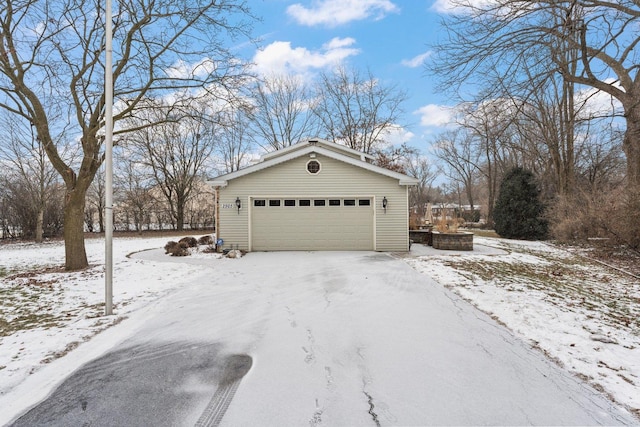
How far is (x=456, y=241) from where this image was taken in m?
11.4

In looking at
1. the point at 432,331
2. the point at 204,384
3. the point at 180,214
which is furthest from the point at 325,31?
the point at 180,214

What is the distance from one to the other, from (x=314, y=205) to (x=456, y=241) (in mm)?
5433

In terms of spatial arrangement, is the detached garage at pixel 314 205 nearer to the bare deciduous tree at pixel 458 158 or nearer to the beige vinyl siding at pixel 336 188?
the beige vinyl siding at pixel 336 188

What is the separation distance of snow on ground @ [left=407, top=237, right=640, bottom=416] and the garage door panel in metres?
2.67

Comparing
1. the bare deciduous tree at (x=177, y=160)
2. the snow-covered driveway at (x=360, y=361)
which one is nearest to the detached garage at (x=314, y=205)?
the snow-covered driveway at (x=360, y=361)

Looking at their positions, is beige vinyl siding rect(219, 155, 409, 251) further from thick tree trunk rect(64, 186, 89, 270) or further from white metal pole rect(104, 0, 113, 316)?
white metal pole rect(104, 0, 113, 316)

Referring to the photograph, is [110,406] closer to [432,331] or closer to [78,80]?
[432,331]

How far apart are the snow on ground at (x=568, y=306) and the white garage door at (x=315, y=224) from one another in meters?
2.70

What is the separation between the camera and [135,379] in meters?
2.74

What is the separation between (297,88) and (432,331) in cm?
2546

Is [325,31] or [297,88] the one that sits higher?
[297,88]

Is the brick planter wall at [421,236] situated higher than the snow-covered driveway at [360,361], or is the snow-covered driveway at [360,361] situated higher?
the brick planter wall at [421,236]

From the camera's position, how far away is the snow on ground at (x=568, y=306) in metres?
2.92

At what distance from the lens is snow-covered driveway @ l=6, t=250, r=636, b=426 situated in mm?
2229
